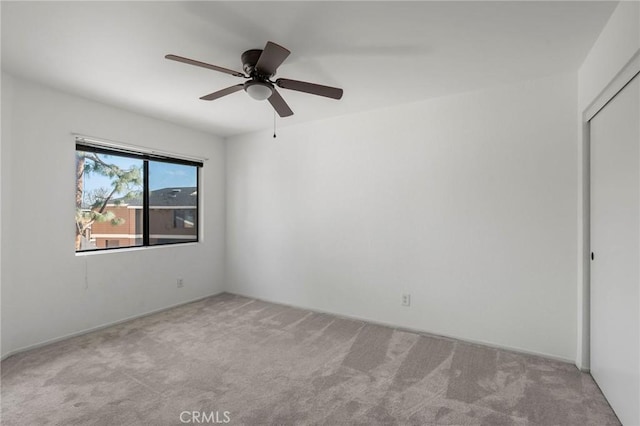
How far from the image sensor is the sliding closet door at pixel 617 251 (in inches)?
63.4

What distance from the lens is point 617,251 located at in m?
1.80

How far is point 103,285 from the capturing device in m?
3.18

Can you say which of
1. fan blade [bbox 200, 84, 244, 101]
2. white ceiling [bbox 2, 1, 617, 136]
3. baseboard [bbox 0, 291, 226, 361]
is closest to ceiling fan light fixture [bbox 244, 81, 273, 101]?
fan blade [bbox 200, 84, 244, 101]

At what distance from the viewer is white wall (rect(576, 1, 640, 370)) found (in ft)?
5.14

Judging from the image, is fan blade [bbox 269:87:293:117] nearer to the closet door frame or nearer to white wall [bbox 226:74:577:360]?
white wall [bbox 226:74:577:360]

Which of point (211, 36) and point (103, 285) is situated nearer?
point (211, 36)

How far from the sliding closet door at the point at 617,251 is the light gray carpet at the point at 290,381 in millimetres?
237

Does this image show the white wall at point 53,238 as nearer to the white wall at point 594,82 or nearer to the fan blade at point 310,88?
the fan blade at point 310,88

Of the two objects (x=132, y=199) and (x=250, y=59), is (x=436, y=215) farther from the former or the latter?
(x=132, y=199)

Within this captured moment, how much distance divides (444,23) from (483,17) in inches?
8.3

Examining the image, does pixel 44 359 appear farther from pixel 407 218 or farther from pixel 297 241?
pixel 407 218

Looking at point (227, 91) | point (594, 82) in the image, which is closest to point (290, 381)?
point (227, 91)

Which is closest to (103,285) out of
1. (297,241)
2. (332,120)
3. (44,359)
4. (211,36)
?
(44,359)

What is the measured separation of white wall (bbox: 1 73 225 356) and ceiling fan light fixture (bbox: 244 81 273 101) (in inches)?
81.6
